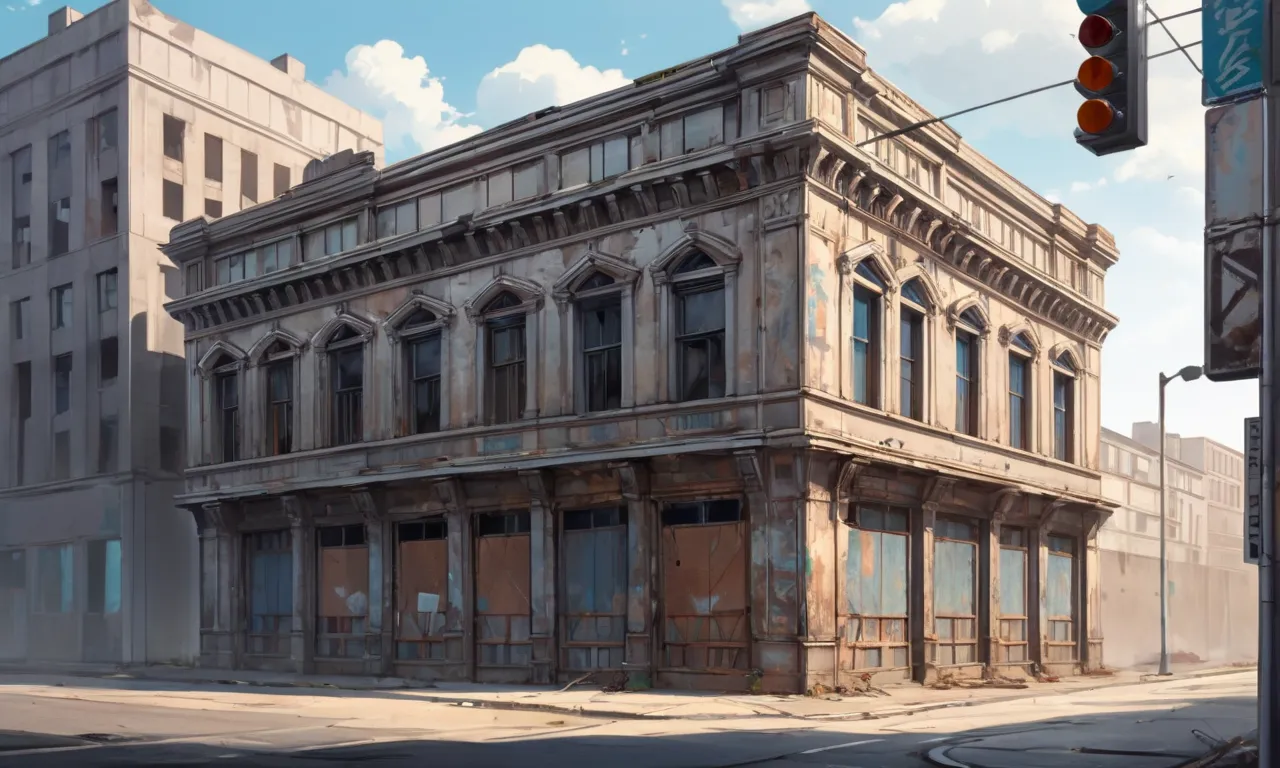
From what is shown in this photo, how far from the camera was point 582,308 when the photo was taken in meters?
28.4

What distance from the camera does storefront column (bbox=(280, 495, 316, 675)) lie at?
33.3 meters

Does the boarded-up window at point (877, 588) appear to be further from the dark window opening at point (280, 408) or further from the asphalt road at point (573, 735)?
the dark window opening at point (280, 408)

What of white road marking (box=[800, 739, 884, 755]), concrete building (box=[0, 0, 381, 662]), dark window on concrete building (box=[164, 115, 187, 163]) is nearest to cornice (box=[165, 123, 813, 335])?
concrete building (box=[0, 0, 381, 662])

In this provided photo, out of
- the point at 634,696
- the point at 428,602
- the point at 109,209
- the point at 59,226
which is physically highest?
the point at 109,209

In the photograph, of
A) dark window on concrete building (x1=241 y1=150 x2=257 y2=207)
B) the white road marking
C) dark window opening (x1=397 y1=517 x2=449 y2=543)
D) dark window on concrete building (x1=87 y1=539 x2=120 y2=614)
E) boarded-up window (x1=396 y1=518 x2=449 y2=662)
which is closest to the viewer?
the white road marking

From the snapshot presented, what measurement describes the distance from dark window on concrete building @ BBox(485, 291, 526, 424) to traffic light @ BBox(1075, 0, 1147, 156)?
2135cm

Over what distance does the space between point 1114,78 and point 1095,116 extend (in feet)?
1.04

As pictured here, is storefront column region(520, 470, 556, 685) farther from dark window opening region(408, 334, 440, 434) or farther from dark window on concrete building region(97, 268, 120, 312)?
dark window on concrete building region(97, 268, 120, 312)

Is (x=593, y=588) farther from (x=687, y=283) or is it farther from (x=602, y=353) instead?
(x=687, y=283)

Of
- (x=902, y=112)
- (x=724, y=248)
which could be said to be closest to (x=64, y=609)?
(x=724, y=248)

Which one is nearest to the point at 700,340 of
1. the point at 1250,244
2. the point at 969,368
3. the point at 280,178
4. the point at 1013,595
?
the point at 969,368

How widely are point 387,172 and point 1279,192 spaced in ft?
81.4

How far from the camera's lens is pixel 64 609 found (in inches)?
1699

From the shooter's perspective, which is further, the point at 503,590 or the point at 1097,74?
the point at 503,590
